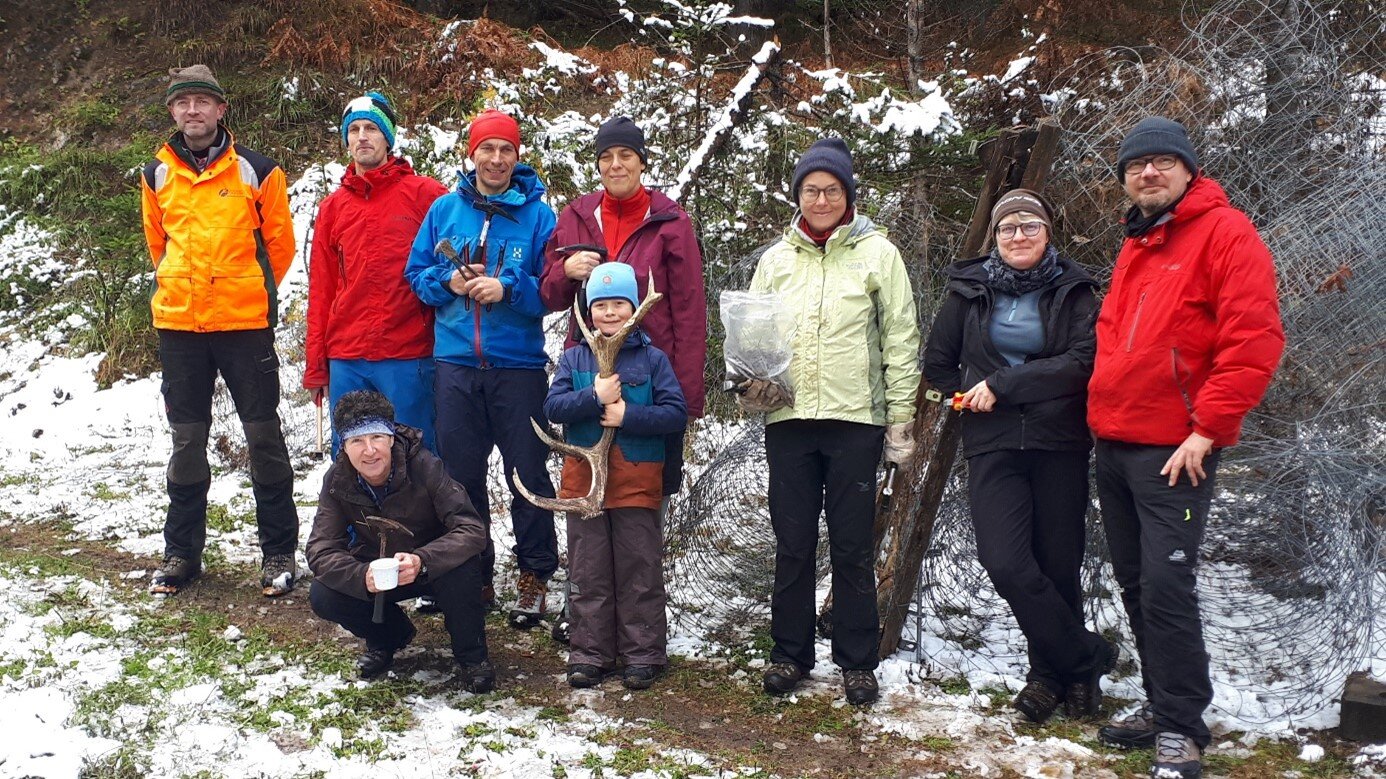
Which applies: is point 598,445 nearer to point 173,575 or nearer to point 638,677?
point 638,677

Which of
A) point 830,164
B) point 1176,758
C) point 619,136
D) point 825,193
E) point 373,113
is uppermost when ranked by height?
point 373,113

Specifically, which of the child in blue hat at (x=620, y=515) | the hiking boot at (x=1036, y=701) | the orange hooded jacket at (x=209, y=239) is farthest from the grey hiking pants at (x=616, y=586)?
the orange hooded jacket at (x=209, y=239)

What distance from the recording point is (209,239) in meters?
5.39

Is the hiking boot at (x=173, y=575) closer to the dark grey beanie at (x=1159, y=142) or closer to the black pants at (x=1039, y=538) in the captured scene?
A: the black pants at (x=1039, y=538)

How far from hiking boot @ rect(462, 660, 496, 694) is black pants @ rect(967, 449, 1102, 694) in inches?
79.9

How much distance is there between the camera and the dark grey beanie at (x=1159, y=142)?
11.8ft

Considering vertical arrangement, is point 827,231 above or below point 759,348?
above

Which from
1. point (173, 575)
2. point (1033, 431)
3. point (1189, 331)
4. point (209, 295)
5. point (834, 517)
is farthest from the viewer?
point (173, 575)

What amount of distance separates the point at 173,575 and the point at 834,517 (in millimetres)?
3529

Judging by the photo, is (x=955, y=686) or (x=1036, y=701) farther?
(x=955, y=686)

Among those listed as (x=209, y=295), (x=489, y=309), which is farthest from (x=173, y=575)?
(x=489, y=309)

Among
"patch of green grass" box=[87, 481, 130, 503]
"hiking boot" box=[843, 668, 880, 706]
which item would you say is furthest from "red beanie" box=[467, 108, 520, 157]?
"patch of green grass" box=[87, 481, 130, 503]

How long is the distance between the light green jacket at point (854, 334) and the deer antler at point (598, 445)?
2.05 ft

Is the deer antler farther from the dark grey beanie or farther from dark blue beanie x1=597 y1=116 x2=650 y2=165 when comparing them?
the dark grey beanie
